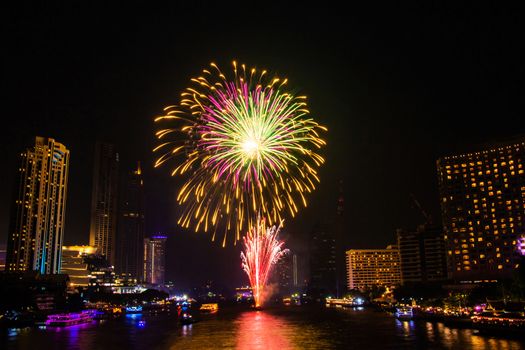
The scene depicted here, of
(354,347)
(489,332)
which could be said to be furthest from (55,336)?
(489,332)

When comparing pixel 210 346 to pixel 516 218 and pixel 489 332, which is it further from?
pixel 516 218

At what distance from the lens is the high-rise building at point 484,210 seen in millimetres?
166500

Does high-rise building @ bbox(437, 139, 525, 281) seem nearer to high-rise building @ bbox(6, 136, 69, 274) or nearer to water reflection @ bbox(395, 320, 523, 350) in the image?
water reflection @ bbox(395, 320, 523, 350)

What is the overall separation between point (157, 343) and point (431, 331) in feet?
149

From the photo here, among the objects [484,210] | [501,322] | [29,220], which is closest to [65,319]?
[29,220]

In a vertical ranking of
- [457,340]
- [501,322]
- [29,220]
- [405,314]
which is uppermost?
[29,220]

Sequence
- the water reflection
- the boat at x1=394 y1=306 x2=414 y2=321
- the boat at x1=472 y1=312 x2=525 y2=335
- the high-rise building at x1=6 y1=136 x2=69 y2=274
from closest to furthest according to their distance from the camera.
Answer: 1. the water reflection
2. the boat at x1=472 y1=312 x2=525 y2=335
3. the boat at x1=394 y1=306 x2=414 y2=321
4. the high-rise building at x1=6 y1=136 x2=69 y2=274

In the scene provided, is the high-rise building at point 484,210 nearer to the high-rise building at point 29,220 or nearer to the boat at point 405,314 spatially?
the boat at point 405,314

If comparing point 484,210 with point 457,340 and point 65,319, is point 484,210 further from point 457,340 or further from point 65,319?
point 65,319

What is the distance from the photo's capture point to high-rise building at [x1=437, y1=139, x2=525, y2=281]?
16650cm

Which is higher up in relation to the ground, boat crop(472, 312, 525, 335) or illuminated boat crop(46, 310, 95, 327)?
boat crop(472, 312, 525, 335)

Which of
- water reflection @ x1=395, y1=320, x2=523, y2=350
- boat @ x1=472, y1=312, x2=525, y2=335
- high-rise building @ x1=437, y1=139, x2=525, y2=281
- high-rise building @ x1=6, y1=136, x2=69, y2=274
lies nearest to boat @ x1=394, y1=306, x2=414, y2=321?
water reflection @ x1=395, y1=320, x2=523, y2=350

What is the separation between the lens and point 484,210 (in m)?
175

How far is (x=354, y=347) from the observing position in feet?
211
